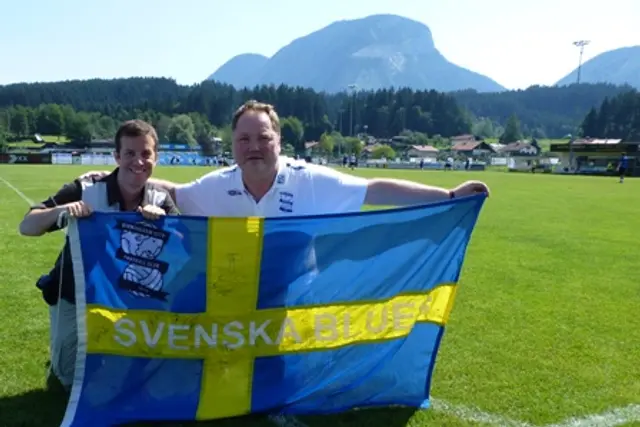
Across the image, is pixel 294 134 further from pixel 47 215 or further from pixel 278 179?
pixel 47 215

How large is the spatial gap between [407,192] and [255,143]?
3.72 feet

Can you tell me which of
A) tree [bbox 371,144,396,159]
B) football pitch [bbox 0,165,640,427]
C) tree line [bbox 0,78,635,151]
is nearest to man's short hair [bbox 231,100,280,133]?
football pitch [bbox 0,165,640,427]

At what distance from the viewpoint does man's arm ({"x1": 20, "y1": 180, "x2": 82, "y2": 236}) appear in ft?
11.6

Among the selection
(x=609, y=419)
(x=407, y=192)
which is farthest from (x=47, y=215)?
(x=609, y=419)

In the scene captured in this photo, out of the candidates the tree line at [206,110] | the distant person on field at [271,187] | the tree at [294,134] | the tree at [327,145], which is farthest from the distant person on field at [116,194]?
the tree at [294,134]

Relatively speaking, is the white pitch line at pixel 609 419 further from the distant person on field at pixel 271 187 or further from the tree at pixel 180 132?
the tree at pixel 180 132

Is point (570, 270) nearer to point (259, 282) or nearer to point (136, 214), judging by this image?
point (259, 282)

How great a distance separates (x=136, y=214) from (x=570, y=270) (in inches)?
301

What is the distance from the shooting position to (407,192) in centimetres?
414

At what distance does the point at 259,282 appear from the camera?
12.1ft

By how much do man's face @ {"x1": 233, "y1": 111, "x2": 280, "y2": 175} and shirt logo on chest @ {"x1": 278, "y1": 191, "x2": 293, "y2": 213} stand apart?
0.21 m

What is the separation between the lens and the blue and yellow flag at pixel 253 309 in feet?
11.7

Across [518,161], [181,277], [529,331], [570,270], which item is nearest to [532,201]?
[570,270]

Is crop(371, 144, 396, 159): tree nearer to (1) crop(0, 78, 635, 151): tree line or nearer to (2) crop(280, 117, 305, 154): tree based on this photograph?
(1) crop(0, 78, 635, 151): tree line
